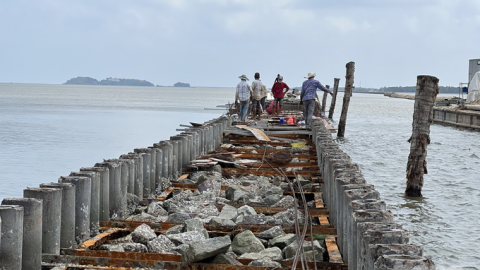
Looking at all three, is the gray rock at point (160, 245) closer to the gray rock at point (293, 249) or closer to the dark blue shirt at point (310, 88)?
the gray rock at point (293, 249)

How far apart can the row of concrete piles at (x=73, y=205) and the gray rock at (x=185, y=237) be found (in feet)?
3.05

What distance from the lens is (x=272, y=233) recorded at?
5.64 m

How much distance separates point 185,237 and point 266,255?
0.89 m

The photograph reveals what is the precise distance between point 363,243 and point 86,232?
3.12 metres

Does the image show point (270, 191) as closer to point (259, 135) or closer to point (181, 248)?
Answer: point (181, 248)

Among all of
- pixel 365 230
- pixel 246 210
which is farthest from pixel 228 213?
pixel 365 230

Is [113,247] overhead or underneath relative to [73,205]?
underneath

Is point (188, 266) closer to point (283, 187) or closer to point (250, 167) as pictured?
point (283, 187)

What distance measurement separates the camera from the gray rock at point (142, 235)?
17.3ft

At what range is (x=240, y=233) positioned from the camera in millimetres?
5379

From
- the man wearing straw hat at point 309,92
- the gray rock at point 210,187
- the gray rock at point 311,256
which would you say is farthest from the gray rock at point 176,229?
the man wearing straw hat at point 309,92

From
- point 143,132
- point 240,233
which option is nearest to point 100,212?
point 240,233

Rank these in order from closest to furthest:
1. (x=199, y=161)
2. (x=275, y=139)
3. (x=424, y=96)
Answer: (x=199, y=161) → (x=424, y=96) → (x=275, y=139)

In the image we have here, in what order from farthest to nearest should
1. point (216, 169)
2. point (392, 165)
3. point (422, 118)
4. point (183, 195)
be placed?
point (392, 165)
point (422, 118)
point (216, 169)
point (183, 195)
